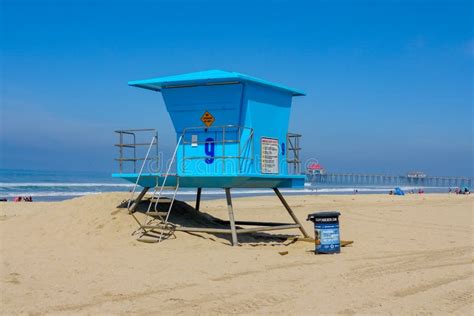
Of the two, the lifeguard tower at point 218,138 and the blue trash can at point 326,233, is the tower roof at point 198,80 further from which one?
the blue trash can at point 326,233

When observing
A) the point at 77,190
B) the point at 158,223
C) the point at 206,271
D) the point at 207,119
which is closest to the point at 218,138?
the point at 207,119

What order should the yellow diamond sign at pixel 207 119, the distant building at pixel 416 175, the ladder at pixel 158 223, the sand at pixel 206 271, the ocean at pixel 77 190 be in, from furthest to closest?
the distant building at pixel 416 175 < the ocean at pixel 77 190 < the yellow diamond sign at pixel 207 119 < the ladder at pixel 158 223 < the sand at pixel 206 271

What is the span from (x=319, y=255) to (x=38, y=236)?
20.6 feet

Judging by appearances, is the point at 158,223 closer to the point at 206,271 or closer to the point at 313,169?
the point at 206,271

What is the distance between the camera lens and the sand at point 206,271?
24.5 feet

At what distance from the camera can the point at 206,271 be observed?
9.68 metres

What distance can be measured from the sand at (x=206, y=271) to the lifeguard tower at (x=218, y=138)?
3.57 feet

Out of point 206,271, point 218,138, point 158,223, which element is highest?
point 218,138

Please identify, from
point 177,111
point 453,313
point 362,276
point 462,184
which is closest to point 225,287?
point 362,276

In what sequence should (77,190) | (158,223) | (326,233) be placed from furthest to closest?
(77,190) < (158,223) < (326,233)

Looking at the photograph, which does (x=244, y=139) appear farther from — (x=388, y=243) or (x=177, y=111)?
(x=388, y=243)

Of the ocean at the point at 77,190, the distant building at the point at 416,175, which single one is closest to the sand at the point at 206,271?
the ocean at the point at 77,190

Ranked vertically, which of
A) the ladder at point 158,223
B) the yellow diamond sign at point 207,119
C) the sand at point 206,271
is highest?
the yellow diamond sign at point 207,119

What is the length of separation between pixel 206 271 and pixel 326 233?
3.24 m
